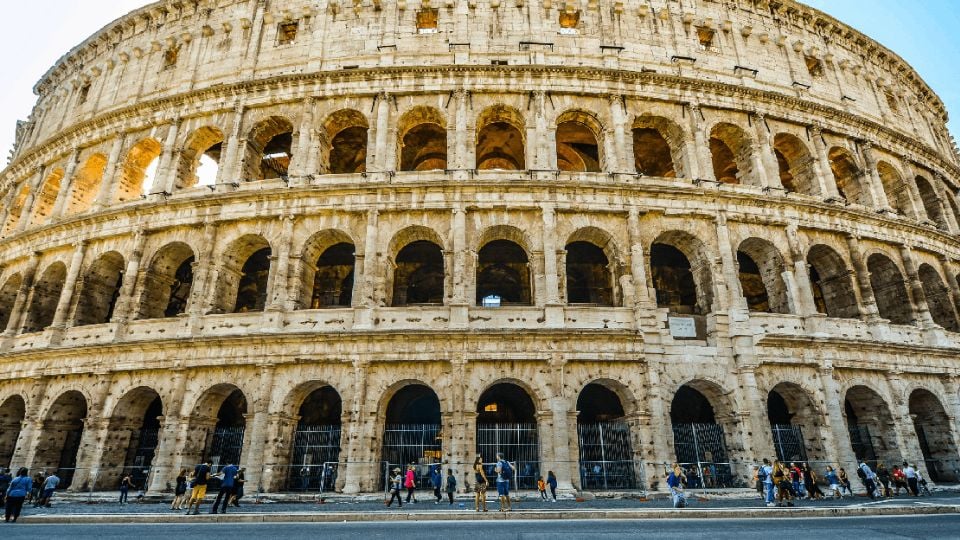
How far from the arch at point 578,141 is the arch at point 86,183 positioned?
18538 mm

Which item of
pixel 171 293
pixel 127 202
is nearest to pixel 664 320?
pixel 171 293

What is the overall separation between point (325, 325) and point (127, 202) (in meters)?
9.80

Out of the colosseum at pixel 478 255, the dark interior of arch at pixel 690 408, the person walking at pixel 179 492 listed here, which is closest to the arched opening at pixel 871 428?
the colosseum at pixel 478 255

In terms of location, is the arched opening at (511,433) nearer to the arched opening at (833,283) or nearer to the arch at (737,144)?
the arch at (737,144)

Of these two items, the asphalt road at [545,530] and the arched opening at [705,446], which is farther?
the arched opening at [705,446]

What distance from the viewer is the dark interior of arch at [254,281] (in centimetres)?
1884

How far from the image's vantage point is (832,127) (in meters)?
20.1

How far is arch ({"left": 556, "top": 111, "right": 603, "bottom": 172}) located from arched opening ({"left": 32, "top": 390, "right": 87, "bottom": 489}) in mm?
19294

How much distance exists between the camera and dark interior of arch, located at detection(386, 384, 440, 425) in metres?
17.4

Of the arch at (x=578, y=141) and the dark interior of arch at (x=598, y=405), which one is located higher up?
the arch at (x=578, y=141)

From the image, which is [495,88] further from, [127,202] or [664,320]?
[127,202]

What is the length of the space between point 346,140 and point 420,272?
6541 millimetres

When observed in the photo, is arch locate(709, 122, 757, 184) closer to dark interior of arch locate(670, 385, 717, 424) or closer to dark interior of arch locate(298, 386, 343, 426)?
dark interior of arch locate(670, 385, 717, 424)

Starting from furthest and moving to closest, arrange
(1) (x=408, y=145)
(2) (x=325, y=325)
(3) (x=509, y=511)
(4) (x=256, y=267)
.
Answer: (1) (x=408, y=145) → (4) (x=256, y=267) → (2) (x=325, y=325) → (3) (x=509, y=511)
